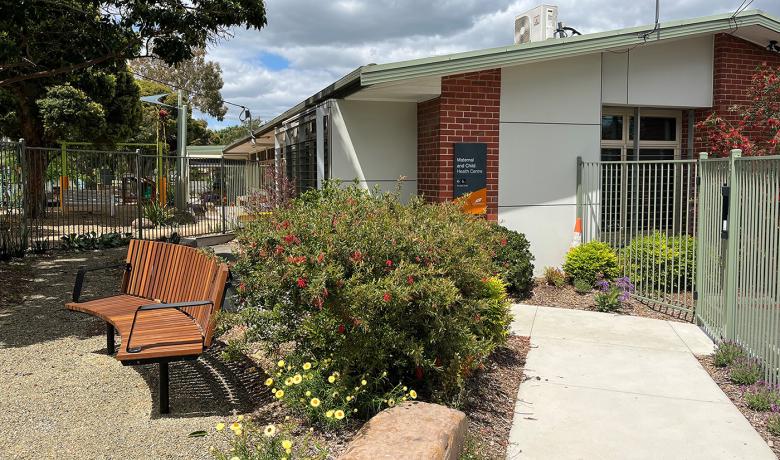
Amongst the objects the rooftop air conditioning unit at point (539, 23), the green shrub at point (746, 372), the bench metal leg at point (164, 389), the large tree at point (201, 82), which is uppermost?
the large tree at point (201, 82)

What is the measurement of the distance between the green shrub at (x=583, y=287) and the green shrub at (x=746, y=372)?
3.00 metres

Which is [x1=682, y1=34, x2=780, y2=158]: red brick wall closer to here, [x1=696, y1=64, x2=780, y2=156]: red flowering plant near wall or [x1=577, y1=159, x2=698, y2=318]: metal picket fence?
[x1=696, y1=64, x2=780, y2=156]: red flowering plant near wall

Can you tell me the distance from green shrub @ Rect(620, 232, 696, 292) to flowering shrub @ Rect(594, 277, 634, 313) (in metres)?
0.20

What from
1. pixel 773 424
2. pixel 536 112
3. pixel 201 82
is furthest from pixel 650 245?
pixel 201 82

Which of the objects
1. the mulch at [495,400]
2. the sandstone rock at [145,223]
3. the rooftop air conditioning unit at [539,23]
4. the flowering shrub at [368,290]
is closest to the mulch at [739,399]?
the mulch at [495,400]

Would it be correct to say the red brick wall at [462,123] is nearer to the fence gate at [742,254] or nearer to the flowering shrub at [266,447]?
the fence gate at [742,254]

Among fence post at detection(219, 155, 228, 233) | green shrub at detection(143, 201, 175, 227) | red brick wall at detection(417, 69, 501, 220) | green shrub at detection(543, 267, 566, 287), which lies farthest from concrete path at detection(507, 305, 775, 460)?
green shrub at detection(143, 201, 175, 227)

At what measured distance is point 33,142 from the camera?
688 inches

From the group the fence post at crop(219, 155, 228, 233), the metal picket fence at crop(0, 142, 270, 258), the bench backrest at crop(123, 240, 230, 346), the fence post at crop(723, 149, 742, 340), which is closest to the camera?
the bench backrest at crop(123, 240, 230, 346)

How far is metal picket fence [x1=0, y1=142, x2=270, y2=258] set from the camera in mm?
10531

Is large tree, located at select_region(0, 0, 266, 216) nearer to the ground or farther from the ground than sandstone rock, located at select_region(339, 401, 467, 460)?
farther from the ground

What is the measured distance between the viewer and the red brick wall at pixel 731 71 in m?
9.52

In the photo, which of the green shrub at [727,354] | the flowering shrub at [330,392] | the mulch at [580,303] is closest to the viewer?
the flowering shrub at [330,392]

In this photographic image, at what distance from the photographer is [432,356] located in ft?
13.2
